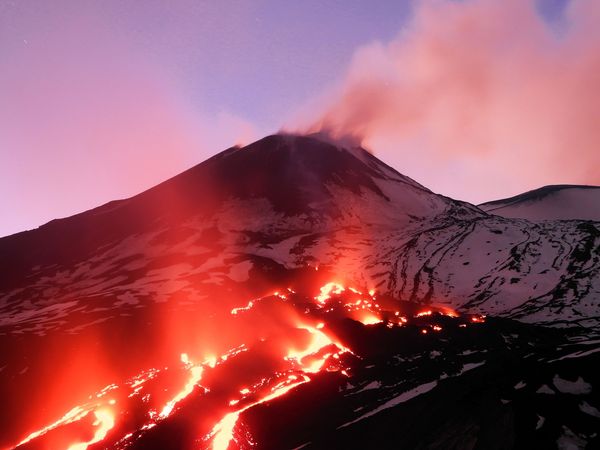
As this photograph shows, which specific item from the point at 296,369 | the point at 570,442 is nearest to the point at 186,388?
the point at 296,369

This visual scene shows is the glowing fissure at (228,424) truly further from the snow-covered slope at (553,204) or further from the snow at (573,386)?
the snow-covered slope at (553,204)

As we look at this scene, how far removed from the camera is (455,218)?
55594 millimetres

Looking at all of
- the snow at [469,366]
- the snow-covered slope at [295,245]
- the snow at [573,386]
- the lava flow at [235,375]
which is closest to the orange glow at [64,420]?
the lava flow at [235,375]

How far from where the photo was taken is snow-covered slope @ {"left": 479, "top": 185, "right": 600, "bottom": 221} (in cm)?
9425

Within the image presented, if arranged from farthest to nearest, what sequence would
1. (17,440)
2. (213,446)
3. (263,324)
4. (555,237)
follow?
(555,237) < (263,324) < (17,440) < (213,446)

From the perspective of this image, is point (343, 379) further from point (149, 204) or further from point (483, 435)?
point (149, 204)

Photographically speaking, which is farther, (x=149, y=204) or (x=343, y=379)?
(x=149, y=204)

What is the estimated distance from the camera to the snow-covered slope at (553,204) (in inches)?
3711

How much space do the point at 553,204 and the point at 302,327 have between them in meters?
88.2

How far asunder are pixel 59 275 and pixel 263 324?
1087 inches

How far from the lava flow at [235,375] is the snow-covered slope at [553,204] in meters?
71.0

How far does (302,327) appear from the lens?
2833 centimetres

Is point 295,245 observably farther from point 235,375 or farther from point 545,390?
point 545,390

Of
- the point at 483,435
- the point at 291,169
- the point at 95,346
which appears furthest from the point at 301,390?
the point at 291,169
